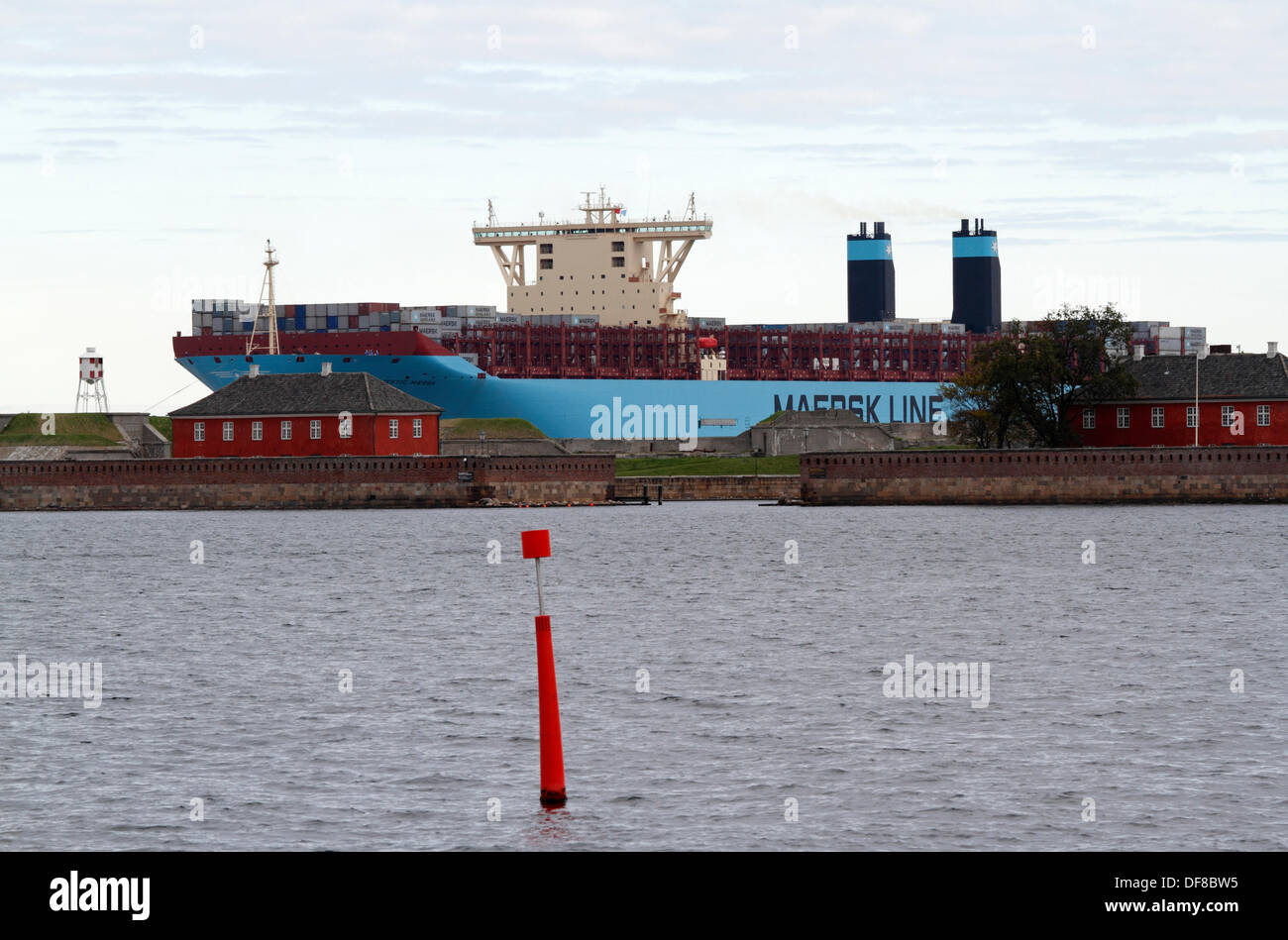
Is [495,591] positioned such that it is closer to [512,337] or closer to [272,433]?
[272,433]

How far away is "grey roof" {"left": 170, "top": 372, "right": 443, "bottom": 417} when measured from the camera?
3189 inches

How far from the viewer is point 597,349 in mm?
115188

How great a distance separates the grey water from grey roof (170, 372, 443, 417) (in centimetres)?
2898

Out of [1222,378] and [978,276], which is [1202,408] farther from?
[978,276]

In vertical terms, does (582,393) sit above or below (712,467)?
above

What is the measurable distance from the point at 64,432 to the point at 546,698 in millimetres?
87592

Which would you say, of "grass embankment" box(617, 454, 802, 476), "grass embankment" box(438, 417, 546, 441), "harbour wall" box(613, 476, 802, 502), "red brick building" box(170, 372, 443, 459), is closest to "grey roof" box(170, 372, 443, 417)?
"red brick building" box(170, 372, 443, 459)

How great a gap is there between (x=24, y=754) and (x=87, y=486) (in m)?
69.5

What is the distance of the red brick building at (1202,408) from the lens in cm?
8000

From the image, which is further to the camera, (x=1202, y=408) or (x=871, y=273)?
(x=871, y=273)

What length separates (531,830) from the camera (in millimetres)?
15094

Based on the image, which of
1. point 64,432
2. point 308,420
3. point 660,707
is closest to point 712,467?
point 308,420

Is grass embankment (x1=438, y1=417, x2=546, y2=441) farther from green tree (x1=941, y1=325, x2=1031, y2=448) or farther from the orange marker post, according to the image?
the orange marker post
